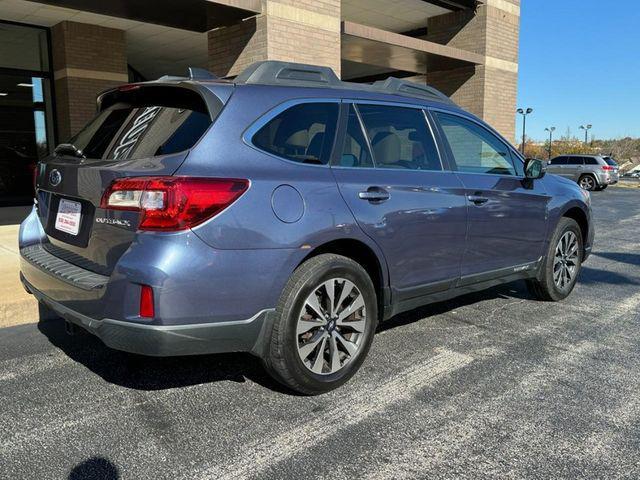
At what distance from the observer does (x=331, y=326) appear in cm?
329

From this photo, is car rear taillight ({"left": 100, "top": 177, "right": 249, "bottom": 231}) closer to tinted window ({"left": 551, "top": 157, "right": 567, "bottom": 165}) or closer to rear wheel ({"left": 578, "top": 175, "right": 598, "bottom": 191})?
rear wheel ({"left": 578, "top": 175, "right": 598, "bottom": 191})

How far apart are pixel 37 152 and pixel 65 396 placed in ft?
39.8

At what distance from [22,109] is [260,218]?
42.3ft

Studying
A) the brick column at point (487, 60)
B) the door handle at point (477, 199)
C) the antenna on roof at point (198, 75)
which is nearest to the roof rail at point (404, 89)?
the door handle at point (477, 199)

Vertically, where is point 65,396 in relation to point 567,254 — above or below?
below

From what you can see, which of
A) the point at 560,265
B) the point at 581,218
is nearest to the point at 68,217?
the point at 560,265

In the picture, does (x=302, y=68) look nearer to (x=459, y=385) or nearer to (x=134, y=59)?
(x=459, y=385)

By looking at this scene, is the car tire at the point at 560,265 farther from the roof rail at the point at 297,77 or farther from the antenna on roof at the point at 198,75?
the antenna on roof at the point at 198,75

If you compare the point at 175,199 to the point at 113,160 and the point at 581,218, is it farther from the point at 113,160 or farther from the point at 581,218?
the point at 581,218

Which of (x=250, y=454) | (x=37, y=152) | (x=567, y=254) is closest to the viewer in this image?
(x=250, y=454)

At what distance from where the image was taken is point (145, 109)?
3.32 metres

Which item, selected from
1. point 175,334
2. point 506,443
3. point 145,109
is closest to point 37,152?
point 145,109

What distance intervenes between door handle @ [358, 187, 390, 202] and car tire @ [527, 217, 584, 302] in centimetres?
239

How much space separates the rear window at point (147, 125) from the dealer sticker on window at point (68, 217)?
33cm
